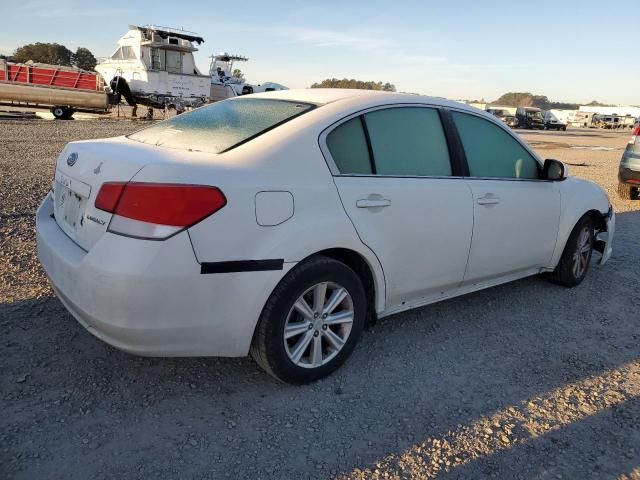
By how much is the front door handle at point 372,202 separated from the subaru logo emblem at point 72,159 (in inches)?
62.1

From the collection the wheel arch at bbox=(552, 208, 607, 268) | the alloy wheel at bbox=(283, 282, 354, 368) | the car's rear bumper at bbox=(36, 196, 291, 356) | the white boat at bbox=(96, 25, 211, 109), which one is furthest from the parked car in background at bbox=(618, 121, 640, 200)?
the white boat at bbox=(96, 25, 211, 109)

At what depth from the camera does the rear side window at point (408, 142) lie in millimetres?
3213

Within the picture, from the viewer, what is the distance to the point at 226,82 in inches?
1187

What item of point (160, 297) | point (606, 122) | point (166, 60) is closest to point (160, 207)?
point (160, 297)

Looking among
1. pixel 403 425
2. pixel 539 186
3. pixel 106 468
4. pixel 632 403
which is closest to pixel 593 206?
pixel 539 186

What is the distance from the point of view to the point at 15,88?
20.4m

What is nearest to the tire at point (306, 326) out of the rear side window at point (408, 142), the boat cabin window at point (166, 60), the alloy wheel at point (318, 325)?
the alloy wheel at point (318, 325)

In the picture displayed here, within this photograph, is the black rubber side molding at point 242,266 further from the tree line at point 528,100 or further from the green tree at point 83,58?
the tree line at point 528,100

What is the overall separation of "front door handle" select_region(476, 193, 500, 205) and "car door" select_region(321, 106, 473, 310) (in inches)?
4.6

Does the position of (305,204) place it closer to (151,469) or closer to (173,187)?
(173,187)

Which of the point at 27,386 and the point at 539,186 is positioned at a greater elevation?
the point at 539,186

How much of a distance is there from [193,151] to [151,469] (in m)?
1.54

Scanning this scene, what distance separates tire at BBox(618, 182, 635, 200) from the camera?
9.24 m

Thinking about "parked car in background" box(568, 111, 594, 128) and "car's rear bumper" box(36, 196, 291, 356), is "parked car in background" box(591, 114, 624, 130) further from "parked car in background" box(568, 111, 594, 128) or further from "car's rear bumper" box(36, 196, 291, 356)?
"car's rear bumper" box(36, 196, 291, 356)
